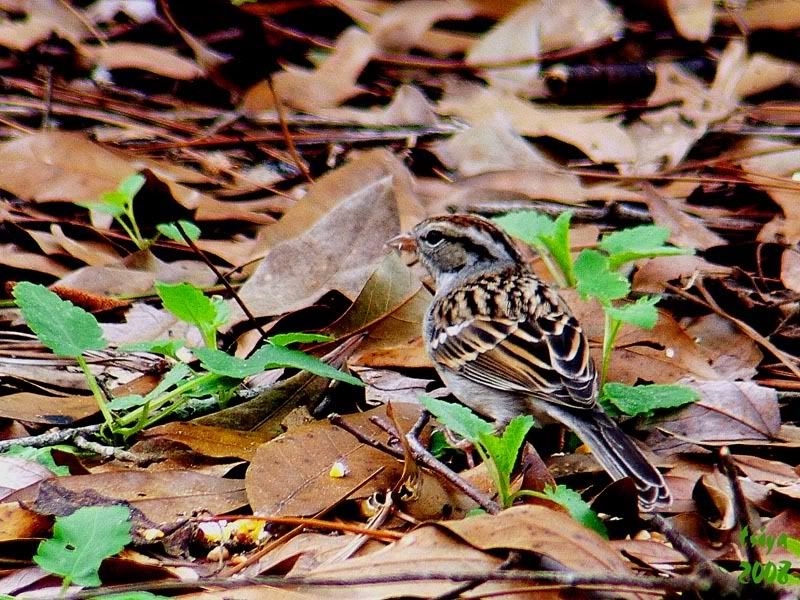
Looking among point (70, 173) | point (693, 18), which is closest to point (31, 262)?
point (70, 173)

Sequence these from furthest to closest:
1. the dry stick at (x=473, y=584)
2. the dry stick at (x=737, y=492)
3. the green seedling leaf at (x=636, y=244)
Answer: the green seedling leaf at (x=636, y=244), the dry stick at (x=473, y=584), the dry stick at (x=737, y=492)

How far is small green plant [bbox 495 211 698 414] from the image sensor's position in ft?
12.5

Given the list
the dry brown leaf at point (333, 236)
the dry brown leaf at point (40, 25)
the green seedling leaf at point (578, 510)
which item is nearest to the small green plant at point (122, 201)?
the dry brown leaf at point (333, 236)

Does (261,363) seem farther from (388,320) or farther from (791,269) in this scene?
(791,269)

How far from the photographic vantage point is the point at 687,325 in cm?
489

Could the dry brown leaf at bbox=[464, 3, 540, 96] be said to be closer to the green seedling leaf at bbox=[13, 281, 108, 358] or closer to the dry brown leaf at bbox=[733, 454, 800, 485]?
the dry brown leaf at bbox=[733, 454, 800, 485]

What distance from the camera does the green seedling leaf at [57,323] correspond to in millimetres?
3848

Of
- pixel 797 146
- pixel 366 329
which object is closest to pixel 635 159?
pixel 797 146

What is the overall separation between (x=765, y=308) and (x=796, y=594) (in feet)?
8.01

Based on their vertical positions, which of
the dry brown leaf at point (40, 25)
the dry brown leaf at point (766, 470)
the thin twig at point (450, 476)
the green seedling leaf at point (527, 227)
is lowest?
the dry brown leaf at point (766, 470)

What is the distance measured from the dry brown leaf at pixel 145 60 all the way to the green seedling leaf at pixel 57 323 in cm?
372

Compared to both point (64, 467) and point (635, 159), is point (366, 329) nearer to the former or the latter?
point (64, 467)

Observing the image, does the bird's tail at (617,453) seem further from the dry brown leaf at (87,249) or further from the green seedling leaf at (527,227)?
the dry brown leaf at (87,249)

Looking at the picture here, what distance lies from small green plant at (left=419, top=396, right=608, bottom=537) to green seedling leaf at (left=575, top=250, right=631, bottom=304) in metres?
0.65
